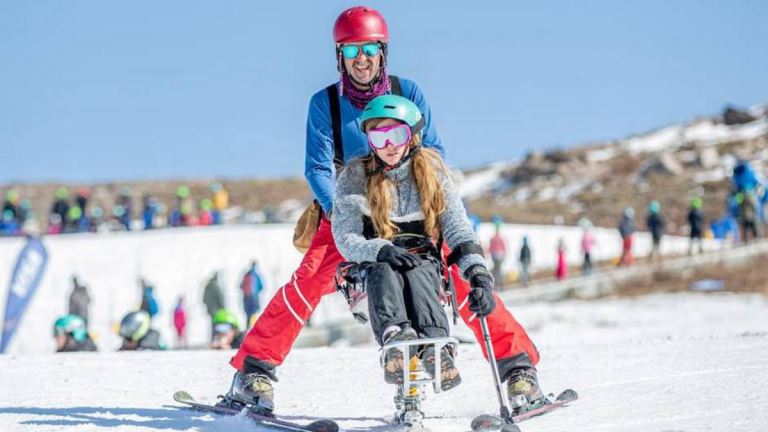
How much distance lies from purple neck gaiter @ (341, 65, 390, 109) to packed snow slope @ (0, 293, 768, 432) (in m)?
1.70

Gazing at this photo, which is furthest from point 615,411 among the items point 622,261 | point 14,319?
point 622,261

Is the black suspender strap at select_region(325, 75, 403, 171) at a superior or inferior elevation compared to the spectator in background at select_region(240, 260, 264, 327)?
superior

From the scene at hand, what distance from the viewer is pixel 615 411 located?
5.39 metres

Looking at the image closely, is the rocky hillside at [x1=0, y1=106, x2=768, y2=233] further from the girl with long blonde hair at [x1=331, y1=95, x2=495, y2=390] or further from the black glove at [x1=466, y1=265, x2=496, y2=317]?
the black glove at [x1=466, y1=265, x2=496, y2=317]

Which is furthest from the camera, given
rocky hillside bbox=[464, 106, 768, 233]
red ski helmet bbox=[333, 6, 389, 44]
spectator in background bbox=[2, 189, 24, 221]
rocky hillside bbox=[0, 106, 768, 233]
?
rocky hillside bbox=[0, 106, 768, 233]

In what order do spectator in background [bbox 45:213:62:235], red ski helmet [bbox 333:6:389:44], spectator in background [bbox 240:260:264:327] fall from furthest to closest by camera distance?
1. spectator in background [bbox 45:213:62:235]
2. spectator in background [bbox 240:260:264:327]
3. red ski helmet [bbox 333:6:389:44]

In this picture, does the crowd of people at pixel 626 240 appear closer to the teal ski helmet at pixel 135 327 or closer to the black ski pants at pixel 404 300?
the teal ski helmet at pixel 135 327

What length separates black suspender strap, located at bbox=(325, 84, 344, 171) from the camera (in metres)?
5.86

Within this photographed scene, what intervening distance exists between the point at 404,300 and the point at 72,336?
23.6 ft

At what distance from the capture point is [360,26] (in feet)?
18.8

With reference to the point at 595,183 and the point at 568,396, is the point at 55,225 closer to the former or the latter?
the point at 568,396

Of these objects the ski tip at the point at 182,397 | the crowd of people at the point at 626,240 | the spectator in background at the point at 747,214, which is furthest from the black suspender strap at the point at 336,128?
the spectator in background at the point at 747,214

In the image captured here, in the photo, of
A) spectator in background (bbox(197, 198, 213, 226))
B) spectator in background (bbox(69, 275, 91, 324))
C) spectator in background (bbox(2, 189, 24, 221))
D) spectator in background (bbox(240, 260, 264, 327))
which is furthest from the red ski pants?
spectator in background (bbox(2, 189, 24, 221))

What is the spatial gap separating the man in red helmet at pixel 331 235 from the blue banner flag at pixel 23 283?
13286 millimetres
